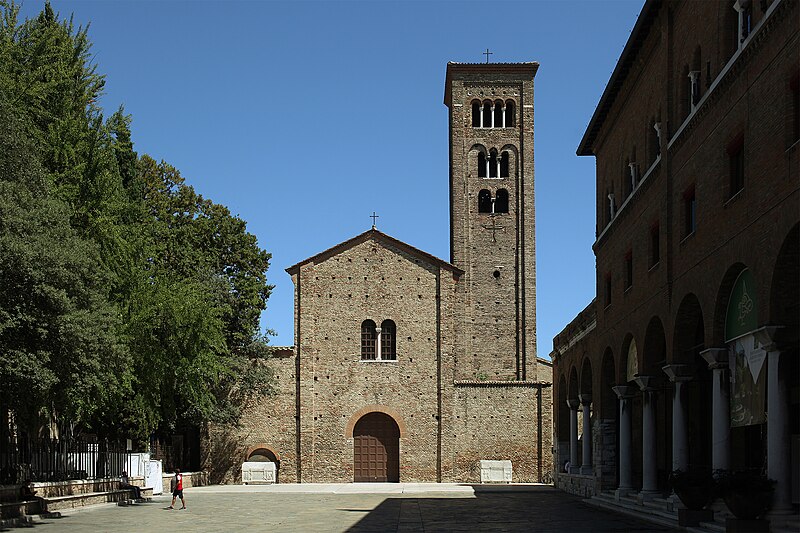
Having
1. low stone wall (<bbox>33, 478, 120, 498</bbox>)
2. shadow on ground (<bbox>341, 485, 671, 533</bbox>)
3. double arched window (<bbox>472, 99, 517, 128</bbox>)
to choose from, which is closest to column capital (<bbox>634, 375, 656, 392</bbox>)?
shadow on ground (<bbox>341, 485, 671, 533</bbox>)

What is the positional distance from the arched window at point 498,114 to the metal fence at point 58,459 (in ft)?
91.2

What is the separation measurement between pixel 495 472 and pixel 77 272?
26313 mm

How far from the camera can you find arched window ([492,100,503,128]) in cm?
5303

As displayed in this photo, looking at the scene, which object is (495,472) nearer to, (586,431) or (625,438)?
(586,431)

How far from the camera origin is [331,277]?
46.0m

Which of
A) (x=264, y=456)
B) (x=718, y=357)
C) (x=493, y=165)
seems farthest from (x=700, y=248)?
(x=493, y=165)

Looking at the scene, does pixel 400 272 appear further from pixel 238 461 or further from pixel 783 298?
pixel 783 298

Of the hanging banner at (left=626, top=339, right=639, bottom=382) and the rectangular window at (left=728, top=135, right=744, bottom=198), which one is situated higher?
the rectangular window at (left=728, top=135, right=744, bottom=198)

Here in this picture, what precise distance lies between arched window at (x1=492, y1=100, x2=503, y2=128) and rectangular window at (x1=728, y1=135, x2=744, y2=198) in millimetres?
36137

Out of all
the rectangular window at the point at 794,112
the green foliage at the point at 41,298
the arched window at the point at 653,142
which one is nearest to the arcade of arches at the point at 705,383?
the rectangular window at the point at 794,112

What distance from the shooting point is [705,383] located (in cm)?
2355

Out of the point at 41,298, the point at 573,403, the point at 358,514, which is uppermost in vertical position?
the point at 41,298

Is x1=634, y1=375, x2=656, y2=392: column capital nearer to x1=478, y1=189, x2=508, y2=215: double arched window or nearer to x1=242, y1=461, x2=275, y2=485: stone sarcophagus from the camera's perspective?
x1=242, y1=461, x2=275, y2=485: stone sarcophagus

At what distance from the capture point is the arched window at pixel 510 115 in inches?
2084
